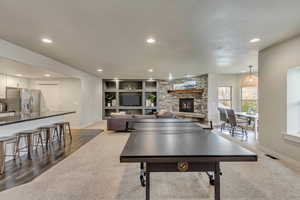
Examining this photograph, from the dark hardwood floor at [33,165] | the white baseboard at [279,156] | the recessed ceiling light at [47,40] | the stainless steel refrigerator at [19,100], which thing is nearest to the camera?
the dark hardwood floor at [33,165]

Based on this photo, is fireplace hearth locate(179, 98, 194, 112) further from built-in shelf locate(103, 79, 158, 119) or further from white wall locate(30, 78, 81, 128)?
white wall locate(30, 78, 81, 128)

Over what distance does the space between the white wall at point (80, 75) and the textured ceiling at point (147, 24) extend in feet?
0.87

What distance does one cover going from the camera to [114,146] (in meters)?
4.51

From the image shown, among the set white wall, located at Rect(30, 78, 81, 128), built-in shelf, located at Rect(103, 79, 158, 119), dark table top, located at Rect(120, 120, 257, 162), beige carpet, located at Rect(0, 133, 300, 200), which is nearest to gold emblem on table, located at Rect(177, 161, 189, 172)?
dark table top, located at Rect(120, 120, 257, 162)

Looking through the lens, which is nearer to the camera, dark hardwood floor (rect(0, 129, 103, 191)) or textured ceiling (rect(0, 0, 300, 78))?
textured ceiling (rect(0, 0, 300, 78))

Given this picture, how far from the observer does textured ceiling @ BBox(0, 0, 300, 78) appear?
220 cm

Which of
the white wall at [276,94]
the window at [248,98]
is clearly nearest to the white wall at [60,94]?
the white wall at [276,94]

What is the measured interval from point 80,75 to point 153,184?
6.06 meters

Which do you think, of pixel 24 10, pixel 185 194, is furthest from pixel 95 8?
pixel 185 194

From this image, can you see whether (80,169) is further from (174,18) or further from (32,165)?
(174,18)

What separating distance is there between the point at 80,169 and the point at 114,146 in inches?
59.1

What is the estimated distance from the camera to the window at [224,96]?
8.52 m

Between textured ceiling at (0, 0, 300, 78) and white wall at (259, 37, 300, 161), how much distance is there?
30 centimetres

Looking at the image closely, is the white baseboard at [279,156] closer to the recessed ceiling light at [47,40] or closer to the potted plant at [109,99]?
the recessed ceiling light at [47,40]
